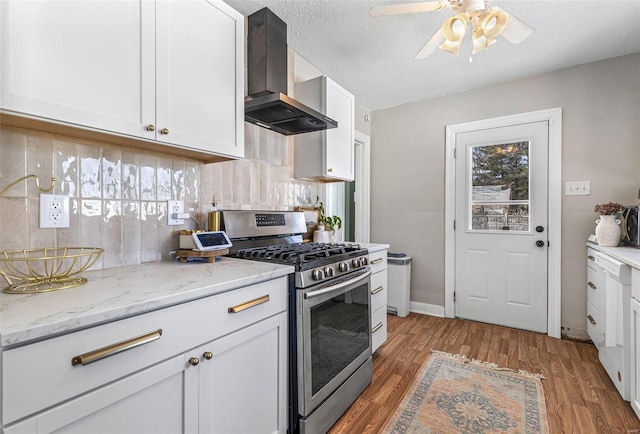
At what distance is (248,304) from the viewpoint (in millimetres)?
1238

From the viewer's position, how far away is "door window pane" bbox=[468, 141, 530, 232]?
3016mm

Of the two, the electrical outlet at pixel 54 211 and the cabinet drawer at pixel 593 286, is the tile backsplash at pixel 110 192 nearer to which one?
the electrical outlet at pixel 54 211

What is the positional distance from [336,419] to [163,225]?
1395mm

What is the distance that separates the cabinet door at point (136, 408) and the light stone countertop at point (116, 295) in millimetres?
190

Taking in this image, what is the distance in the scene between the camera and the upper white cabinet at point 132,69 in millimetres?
981

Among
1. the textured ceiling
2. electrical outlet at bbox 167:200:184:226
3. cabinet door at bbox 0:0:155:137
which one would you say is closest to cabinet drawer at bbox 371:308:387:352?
electrical outlet at bbox 167:200:184:226

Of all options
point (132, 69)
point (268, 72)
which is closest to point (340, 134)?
point (268, 72)

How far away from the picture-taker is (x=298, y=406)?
4.78ft

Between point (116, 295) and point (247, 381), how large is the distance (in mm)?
615

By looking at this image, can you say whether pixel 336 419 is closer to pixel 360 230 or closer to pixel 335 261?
pixel 335 261

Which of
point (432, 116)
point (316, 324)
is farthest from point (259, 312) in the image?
point (432, 116)

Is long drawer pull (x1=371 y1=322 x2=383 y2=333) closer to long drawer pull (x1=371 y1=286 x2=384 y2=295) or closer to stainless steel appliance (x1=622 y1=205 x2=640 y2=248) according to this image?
long drawer pull (x1=371 y1=286 x2=384 y2=295)

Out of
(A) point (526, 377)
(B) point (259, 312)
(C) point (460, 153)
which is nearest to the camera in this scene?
(B) point (259, 312)

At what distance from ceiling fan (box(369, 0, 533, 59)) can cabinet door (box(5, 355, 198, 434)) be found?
1954mm
